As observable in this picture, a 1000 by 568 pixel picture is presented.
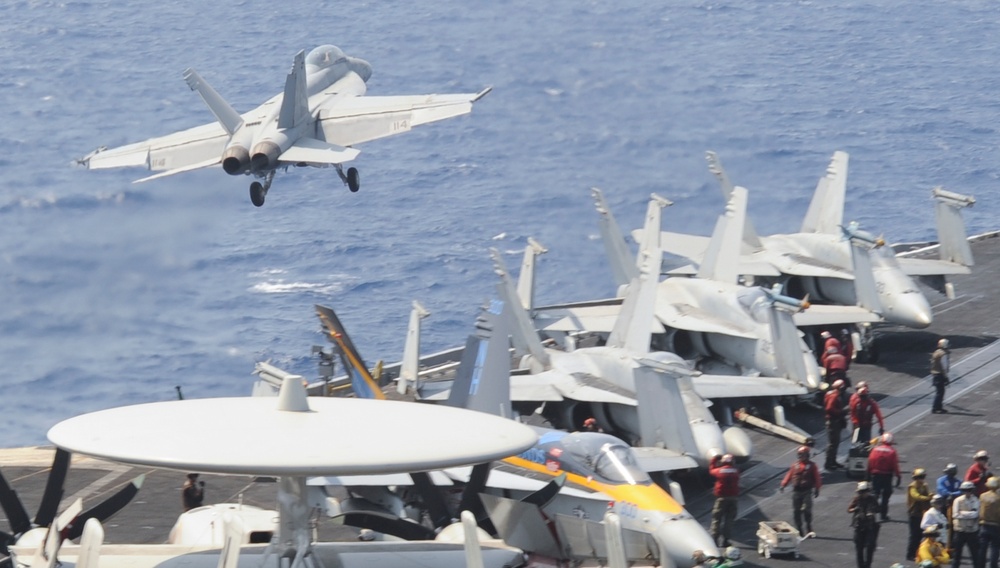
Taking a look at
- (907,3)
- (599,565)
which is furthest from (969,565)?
(907,3)

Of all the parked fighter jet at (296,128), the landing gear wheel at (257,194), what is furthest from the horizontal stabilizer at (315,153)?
the landing gear wheel at (257,194)

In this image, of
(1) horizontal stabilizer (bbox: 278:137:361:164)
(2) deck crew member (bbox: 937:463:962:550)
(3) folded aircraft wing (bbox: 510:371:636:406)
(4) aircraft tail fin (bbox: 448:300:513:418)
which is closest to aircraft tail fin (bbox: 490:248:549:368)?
(3) folded aircraft wing (bbox: 510:371:636:406)

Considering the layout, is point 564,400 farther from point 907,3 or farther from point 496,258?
point 907,3

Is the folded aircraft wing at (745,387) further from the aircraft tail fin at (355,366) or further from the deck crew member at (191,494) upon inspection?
the deck crew member at (191,494)

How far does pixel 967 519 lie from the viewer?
1033 inches

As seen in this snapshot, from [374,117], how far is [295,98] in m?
3.44

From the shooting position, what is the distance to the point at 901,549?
29750 millimetres

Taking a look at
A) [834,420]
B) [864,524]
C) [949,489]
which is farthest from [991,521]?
[834,420]

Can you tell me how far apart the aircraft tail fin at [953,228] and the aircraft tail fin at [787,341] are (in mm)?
11474

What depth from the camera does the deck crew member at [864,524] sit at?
27.2 meters

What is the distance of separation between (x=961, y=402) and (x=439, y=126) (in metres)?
80.9

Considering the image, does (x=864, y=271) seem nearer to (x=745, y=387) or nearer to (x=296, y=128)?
(x=745, y=387)

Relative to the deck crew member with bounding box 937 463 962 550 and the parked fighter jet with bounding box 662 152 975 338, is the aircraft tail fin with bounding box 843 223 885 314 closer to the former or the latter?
the parked fighter jet with bounding box 662 152 975 338

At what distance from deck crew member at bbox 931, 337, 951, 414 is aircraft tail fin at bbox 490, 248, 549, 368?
9.59 meters
